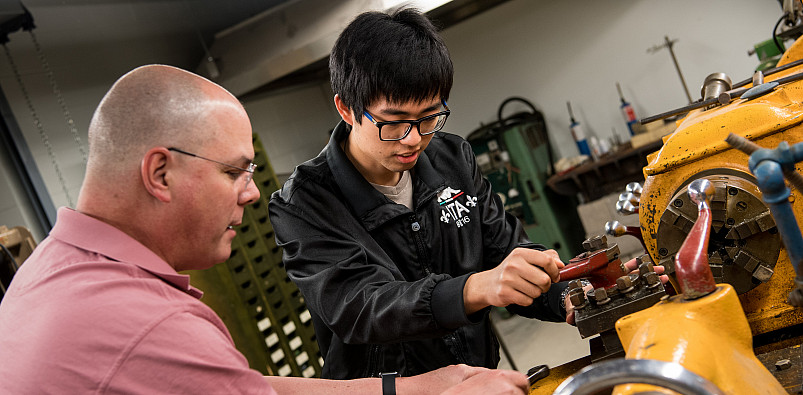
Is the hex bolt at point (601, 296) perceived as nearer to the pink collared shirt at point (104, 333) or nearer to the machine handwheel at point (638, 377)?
the machine handwheel at point (638, 377)

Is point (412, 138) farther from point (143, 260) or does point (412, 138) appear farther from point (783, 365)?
point (783, 365)

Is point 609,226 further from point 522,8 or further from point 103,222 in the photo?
point 522,8

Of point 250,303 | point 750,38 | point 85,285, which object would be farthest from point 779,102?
point 750,38

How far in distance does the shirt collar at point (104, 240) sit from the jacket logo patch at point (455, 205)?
767mm

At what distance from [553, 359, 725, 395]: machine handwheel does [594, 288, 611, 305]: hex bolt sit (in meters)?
0.39

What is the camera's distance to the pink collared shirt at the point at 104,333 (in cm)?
72

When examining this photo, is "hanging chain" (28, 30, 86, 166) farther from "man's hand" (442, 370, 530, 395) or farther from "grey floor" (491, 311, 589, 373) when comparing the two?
"man's hand" (442, 370, 530, 395)

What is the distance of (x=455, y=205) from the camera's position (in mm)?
1526

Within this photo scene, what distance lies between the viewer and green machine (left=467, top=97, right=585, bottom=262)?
4.75 meters

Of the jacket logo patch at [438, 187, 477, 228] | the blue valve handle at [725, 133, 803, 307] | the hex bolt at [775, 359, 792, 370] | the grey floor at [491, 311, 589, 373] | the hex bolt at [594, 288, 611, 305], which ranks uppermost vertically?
the jacket logo patch at [438, 187, 477, 228]

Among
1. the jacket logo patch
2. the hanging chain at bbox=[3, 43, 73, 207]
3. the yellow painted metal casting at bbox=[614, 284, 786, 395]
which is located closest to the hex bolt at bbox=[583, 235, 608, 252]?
the yellow painted metal casting at bbox=[614, 284, 786, 395]

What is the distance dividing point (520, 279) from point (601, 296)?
0.46 ft

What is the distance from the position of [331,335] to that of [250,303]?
7.43 ft

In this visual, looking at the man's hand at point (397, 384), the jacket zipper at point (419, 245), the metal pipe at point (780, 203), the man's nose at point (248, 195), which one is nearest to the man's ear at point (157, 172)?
the man's nose at point (248, 195)
